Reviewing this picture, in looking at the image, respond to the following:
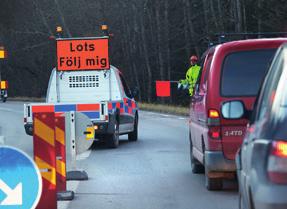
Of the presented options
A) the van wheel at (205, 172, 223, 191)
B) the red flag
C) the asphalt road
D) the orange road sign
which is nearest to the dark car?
the asphalt road

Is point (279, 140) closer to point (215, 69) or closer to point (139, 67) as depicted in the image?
point (215, 69)

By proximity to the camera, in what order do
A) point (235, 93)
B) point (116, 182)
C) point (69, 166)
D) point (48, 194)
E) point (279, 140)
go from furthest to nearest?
point (69, 166)
point (116, 182)
point (235, 93)
point (48, 194)
point (279, 140)

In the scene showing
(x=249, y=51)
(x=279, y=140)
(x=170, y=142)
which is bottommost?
(x=170, y=142)

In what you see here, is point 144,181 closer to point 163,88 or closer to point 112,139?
point 112,139

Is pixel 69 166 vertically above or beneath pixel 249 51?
beneath

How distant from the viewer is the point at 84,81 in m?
18.8

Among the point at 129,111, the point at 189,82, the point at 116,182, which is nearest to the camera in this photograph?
the point at 116,182

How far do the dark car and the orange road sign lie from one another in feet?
44.0

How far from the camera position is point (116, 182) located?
439 inches

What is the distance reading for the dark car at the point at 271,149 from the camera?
4820 mm

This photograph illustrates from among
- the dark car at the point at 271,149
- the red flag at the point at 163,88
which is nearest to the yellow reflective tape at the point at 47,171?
the dark car at the point at 271,149

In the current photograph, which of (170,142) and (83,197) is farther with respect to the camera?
(170,142)

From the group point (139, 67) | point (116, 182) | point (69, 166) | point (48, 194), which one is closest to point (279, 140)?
point (48, 194)

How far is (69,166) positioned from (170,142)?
20.1ft
